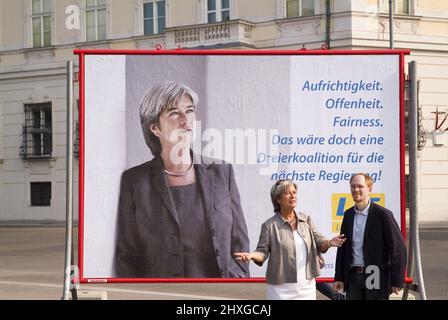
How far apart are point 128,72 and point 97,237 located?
1459 mm

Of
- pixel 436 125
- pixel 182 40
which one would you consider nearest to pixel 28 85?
pixel 182 40

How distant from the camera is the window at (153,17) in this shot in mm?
33938

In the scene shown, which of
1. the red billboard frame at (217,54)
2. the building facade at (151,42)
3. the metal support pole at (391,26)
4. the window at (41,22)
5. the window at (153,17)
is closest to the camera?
the red billboard frame at (217,54)

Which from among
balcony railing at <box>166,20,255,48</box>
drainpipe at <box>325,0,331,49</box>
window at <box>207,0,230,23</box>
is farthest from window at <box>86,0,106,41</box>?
drainpipe at <box>325,0,331,49</box>

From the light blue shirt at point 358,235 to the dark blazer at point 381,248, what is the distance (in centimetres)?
3

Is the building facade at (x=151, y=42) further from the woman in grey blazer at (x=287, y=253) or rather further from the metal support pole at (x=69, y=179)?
the woman in grey blazer at (x=287, y=253)

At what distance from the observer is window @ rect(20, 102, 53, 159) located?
119 ft

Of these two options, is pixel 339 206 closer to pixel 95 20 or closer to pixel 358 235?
pixel 358 235

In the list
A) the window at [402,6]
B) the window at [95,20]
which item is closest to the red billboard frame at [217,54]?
the window at [402,6]

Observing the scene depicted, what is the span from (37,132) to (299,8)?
12.6 m

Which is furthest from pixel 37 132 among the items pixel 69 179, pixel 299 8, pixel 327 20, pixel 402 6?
pixel 69 179

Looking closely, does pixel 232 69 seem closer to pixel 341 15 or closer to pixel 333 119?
pixel 333 119

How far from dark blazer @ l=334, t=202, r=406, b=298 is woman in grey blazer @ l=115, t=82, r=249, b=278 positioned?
1.01m

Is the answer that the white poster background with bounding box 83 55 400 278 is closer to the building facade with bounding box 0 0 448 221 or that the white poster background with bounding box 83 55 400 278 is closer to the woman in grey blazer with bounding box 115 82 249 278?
the woman in grey blazer with bounding box 115 82 249 278
